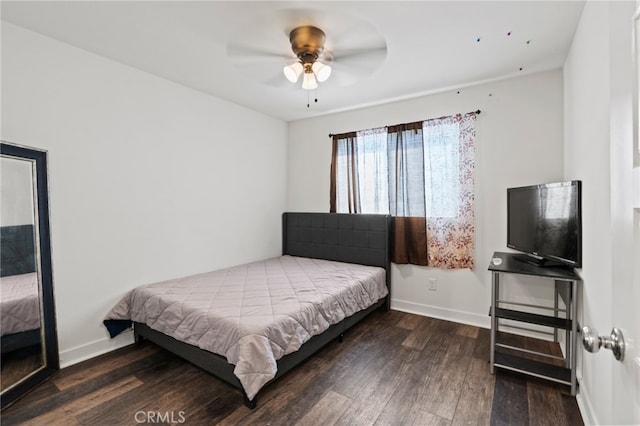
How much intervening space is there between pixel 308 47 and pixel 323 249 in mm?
2562

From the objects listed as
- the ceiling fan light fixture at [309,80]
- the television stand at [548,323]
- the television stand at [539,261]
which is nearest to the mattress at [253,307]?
the television stand at [548,323]

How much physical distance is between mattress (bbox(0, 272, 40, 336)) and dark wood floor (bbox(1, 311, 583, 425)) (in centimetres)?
47

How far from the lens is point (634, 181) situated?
69 cm

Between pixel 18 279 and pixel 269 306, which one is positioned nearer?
pixel 18 279

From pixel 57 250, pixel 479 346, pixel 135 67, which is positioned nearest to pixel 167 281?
pixel 57 250

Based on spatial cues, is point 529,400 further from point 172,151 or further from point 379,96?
point 172,151

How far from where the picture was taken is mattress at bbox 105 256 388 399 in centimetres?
189

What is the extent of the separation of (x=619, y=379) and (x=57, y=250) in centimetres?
324

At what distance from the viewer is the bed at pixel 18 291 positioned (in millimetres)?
2023

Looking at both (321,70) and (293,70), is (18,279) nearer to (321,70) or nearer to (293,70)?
(293,70)

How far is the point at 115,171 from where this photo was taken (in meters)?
2.69

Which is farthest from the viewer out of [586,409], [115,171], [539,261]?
[115,171]

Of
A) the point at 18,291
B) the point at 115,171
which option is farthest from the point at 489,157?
the point at 18,291

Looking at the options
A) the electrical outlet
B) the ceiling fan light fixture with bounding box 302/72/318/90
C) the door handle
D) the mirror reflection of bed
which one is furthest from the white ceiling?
the electrical outlet
